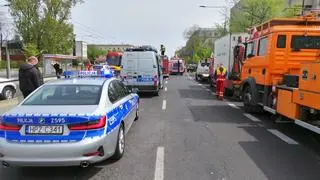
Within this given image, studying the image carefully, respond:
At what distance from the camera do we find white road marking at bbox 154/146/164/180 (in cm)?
618

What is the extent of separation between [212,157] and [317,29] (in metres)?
5.93

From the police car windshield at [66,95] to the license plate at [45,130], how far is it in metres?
0.82

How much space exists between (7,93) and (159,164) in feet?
44.1

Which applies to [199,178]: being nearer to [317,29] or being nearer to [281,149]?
[281,149]

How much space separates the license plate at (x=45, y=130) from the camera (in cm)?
591

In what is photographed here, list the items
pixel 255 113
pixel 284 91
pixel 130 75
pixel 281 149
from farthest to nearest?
pixel 130 75, pixel 255 113, pixel 284 91, pixel 281 149

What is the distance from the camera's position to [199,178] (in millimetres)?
6125

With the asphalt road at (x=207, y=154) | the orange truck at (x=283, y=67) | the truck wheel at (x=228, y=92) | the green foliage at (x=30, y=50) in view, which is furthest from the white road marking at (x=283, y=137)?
the green foliage at (x=30, y=50)

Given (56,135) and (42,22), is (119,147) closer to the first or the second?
(56,135)

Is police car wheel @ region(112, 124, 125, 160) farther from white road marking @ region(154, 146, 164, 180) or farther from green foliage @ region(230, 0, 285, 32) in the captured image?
green foliage @ region(230, 0, 285, 32)

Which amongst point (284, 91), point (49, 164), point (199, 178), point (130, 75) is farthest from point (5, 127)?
point (130, 75)

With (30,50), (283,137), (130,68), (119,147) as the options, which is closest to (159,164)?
(119,147)

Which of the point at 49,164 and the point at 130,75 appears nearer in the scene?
the point at 49,164

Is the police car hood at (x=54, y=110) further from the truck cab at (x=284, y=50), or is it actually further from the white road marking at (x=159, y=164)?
the truck cab at (x=284, y=50)
